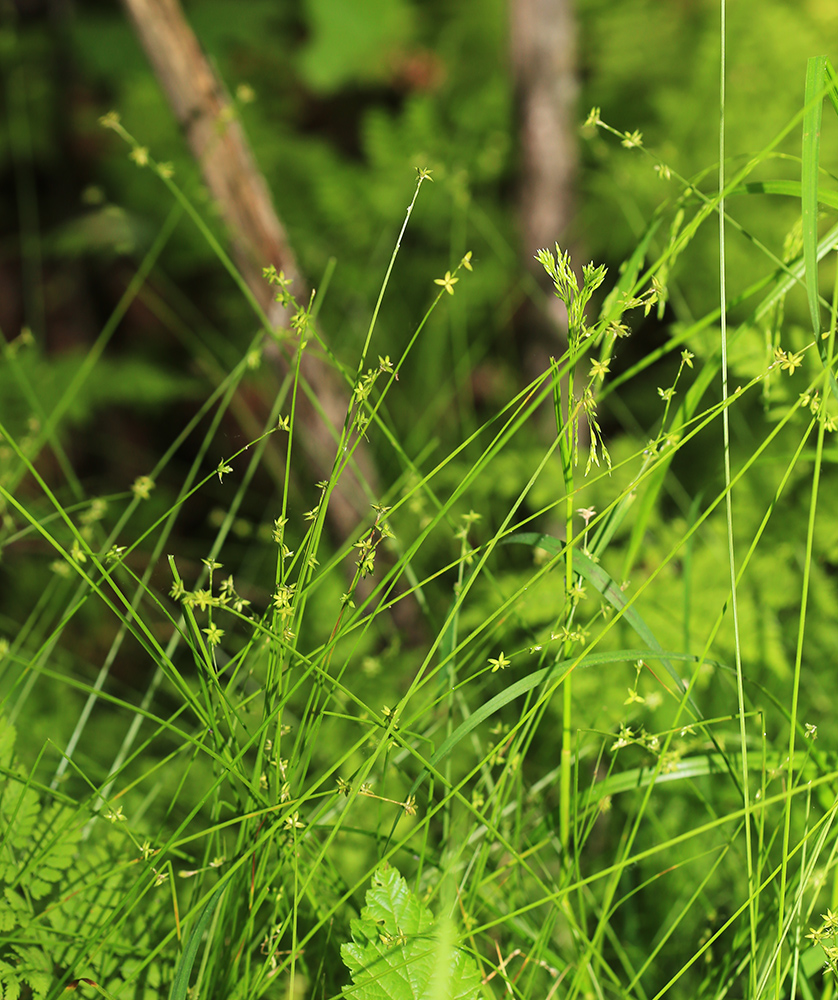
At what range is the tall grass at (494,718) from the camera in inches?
31.3

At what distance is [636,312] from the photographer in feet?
7.88

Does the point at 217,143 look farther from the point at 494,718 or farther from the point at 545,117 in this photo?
the point at 494,718

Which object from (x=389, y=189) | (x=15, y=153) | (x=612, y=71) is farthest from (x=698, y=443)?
(x=15, y=153)

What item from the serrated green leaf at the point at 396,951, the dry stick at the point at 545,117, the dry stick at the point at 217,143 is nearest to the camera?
the serrated green leaf at the point at 396,951

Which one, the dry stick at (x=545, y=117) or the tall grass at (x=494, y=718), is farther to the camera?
the dry stick at (x=545, y=117)

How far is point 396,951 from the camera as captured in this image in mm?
789

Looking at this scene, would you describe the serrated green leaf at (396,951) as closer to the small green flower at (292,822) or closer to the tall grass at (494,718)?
the tall grass at (494,718)

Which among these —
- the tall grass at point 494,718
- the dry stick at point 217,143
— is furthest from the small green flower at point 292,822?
the dry stick at point 217,143

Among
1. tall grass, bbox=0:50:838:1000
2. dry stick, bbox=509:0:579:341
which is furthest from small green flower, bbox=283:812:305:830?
dry stick, bbox=509:0:579:341

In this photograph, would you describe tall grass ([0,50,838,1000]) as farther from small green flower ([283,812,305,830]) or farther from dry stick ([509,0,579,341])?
dry stick ([509,0,579,341])

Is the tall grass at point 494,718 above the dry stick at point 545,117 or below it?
below

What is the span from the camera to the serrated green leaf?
0.78 metres

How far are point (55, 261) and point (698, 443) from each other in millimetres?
2809

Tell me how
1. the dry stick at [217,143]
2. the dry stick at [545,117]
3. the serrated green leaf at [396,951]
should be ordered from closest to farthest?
the serrated green leaf at [396,951], the dry stick at [217,143], the dry stick at [545,117]
